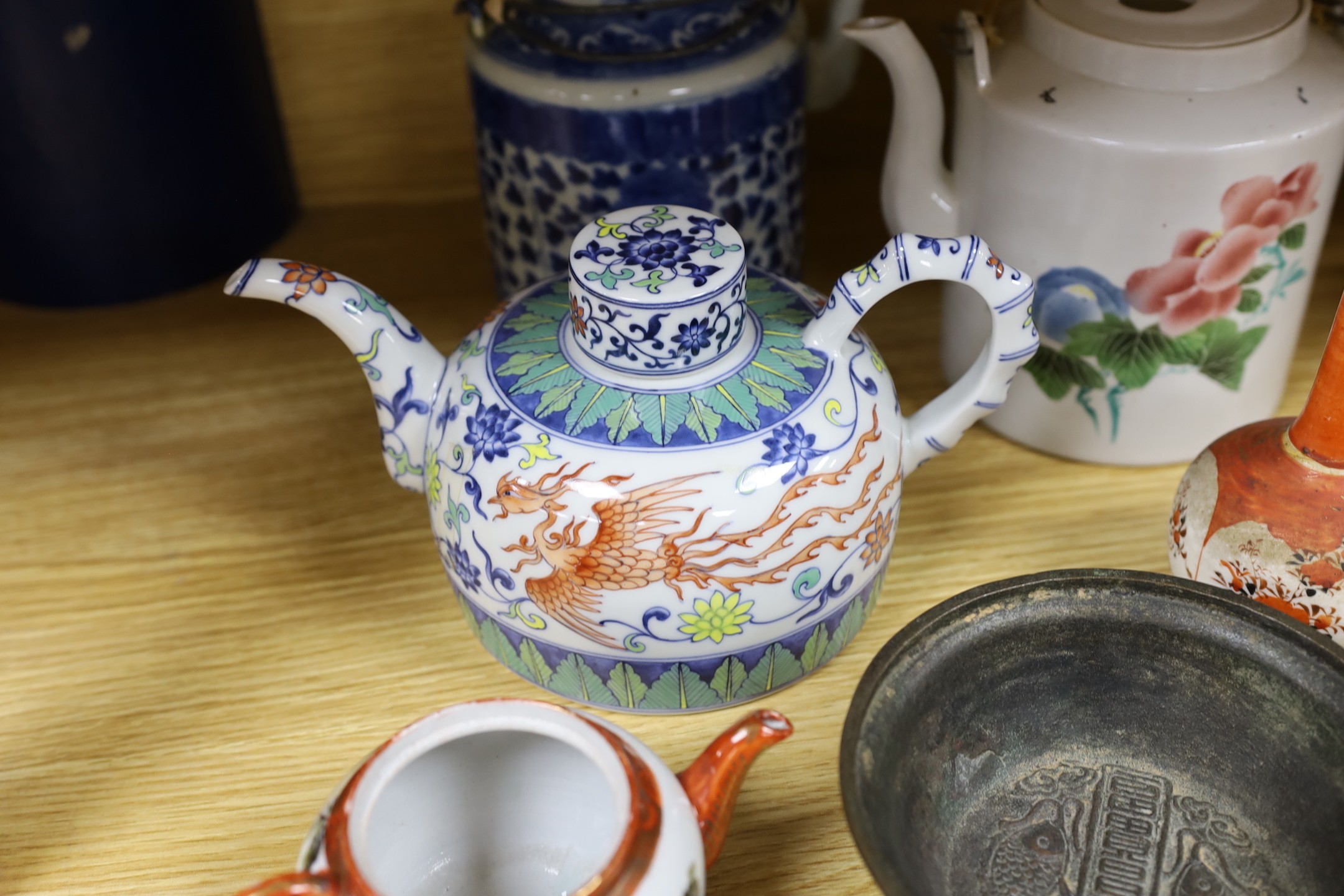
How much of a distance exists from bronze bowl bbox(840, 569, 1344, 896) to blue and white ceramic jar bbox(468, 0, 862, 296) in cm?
37

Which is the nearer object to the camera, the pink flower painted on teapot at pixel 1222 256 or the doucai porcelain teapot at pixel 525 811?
the doucai porcelain teapot at pixel 525 811

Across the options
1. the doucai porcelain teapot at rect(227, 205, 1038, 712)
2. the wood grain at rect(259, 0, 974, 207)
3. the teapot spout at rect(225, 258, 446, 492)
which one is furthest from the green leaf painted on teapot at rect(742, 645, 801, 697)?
the wood grain at rect(259, 0, 974, 207)

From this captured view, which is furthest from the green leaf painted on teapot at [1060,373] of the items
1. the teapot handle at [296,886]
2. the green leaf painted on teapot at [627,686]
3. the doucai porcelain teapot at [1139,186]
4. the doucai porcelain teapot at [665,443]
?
the teapot handle at [296,886]

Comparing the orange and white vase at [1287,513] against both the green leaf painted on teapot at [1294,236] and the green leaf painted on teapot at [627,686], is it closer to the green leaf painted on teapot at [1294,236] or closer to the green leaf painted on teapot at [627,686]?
the green leaf painted on teapot at [1294,236]

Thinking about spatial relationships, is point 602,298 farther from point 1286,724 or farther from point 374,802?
point 1286,724

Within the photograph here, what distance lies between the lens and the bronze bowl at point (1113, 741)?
1.90 ft

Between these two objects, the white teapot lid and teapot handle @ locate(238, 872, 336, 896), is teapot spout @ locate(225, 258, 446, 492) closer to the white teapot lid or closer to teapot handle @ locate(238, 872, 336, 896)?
teapot handle @ locate(238, 872, 336, 896)

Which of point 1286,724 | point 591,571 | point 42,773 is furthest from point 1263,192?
point 42,773

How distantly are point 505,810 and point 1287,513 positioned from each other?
407 millimetres

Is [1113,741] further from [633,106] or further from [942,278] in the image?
[633,106]

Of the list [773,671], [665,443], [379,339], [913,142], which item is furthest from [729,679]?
[913,142]

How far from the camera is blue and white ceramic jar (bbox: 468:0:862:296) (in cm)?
83

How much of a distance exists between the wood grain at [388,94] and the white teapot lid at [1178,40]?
301 millimetres

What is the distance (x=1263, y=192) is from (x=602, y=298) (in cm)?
38
